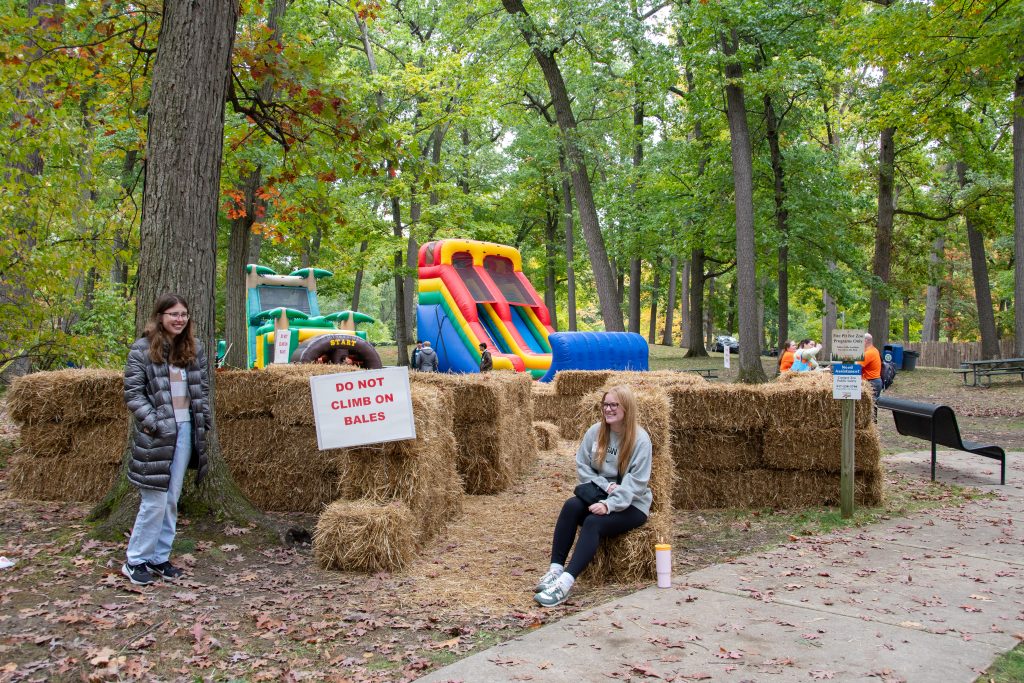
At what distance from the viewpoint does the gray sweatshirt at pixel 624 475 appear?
233 inches

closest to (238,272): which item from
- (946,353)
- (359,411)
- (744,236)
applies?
(744,236)

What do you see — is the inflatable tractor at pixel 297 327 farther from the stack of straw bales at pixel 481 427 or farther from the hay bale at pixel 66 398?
the hay bale at pixel 66 398

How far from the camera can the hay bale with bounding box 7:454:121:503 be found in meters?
8.09

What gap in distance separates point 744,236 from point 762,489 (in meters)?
11.0

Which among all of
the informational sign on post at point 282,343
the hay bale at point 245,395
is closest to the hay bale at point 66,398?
the hay bale at point 245,395

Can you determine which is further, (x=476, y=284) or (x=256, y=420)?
(x=476, y=284)

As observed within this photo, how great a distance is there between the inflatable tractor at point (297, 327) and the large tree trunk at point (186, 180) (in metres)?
7.58

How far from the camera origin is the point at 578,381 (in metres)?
14.2

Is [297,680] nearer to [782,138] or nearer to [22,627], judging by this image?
[22,627]

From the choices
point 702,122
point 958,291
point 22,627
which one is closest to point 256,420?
point 22,627

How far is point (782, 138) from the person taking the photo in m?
26.1

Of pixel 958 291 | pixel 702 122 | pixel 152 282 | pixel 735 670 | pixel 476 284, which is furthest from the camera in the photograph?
pixel 958 291

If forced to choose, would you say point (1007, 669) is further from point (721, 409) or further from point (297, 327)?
point (297, 327)

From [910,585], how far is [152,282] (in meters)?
5.88
